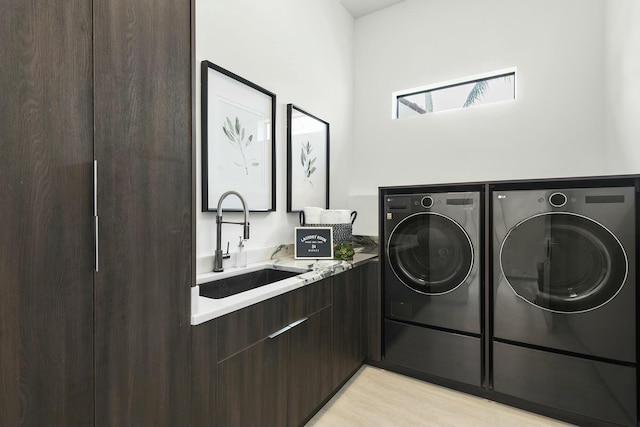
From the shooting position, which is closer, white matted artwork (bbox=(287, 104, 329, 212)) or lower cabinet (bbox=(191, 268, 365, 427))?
lower cabinet (bbox=(191, 268, 365, 427))

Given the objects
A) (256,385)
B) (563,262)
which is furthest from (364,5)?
(256,385)

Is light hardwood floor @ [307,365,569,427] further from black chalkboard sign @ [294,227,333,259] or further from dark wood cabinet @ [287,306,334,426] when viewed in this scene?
black chalkboard sign @ [294,227,333,259]

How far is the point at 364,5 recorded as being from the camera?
3.19 metres

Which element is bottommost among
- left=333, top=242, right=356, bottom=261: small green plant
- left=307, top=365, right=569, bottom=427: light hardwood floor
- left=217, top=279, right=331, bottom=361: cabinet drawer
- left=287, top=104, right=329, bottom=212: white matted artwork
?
left=307, top=365, right=569, bottom=427: light hardwood floor

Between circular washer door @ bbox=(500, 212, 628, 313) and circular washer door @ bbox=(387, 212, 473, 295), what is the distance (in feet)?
0.88

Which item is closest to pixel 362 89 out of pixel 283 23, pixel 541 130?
pixel 283 23

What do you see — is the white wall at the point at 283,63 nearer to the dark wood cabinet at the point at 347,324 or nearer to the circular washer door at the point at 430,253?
A: the dark wood cabinet at the point at 347,324

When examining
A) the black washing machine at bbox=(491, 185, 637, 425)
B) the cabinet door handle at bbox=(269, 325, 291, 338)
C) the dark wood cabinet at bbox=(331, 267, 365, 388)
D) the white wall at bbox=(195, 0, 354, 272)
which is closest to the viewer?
the cabinet door handle at bbox=(269, 325, 291, 338)

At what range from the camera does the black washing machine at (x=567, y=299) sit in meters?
1.70

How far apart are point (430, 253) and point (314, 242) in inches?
33.8

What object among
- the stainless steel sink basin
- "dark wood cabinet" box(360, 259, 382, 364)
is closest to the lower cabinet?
"dark wood cabinet" box(360, 259, 382, 364)

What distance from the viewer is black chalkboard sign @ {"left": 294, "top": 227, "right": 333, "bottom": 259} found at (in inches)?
90.9

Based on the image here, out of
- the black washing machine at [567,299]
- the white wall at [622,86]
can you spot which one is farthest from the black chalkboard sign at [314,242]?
the white wall at [622,86]

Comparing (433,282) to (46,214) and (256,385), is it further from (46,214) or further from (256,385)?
(46,214)
